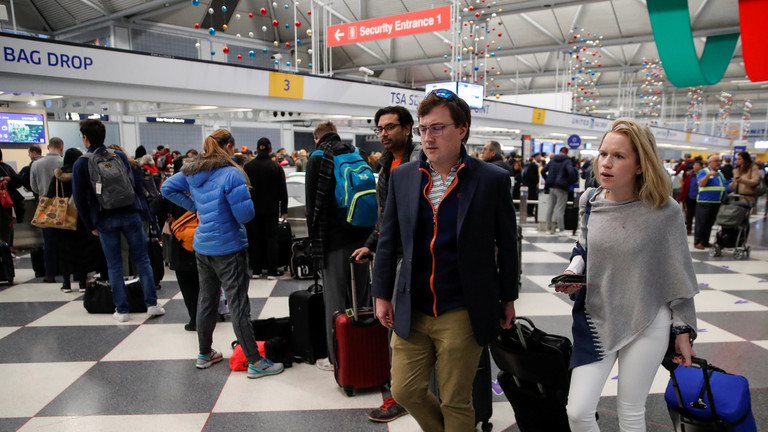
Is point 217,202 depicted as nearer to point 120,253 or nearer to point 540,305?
point 120,253

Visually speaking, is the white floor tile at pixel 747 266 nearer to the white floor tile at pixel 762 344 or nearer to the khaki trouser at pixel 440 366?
the white floor tile at pixel 762 344

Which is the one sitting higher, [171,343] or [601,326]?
[601,326]

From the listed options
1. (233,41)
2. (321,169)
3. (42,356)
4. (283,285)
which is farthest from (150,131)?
(321,169)

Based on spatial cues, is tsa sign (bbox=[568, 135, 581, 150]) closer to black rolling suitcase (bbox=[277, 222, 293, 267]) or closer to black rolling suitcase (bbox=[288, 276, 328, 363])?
black rolling suitcase (bbox=[277, 222, 293, 267])

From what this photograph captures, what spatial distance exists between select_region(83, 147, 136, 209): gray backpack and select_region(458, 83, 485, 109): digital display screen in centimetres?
662

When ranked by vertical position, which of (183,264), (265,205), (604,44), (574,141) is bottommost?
(183,264)

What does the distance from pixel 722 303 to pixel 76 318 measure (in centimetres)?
575

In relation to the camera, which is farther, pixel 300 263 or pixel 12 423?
pixel 300 263

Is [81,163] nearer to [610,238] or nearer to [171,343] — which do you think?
[171,343]

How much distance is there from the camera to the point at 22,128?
913 cm

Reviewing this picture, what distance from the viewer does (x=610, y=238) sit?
1.57 m

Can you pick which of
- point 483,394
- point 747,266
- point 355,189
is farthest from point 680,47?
point 483,394

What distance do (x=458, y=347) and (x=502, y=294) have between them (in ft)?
0.83

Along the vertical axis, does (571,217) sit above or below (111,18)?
below
